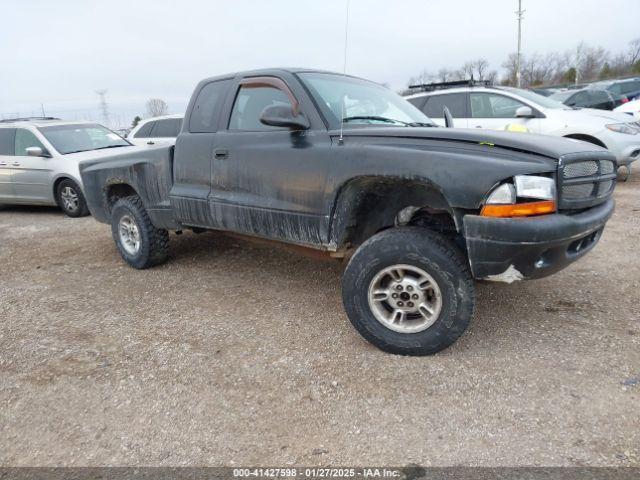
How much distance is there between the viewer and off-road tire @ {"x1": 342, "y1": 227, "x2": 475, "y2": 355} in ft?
9.04

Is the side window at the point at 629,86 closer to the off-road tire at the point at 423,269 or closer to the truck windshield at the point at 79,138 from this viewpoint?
A: the truck windshield at the point at 79,138

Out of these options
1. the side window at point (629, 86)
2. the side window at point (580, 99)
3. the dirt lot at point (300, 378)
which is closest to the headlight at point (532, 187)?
the dirt lot at point (300, 378)

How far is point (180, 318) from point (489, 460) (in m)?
2.42

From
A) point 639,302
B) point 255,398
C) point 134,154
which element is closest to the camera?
point 255,398

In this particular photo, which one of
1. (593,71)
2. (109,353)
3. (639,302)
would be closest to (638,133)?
(639,302)

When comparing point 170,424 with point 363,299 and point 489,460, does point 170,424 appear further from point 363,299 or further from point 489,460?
point 489,460

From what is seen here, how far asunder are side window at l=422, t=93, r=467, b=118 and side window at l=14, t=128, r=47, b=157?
21.9 feet

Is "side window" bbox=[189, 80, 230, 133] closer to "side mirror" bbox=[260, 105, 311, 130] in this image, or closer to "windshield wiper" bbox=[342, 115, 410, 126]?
"side mirror" bbox=[260, 105, 311, 130]

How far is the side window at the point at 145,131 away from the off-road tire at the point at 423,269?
28.1 feet

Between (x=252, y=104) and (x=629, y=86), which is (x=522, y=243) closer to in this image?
(x=252, y=104)

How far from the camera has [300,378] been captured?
278 cm

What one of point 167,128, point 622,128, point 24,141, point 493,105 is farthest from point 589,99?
point 24,141

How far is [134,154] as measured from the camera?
4609 mm

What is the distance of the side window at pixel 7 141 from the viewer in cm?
846
